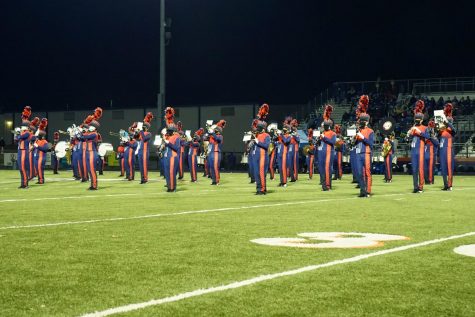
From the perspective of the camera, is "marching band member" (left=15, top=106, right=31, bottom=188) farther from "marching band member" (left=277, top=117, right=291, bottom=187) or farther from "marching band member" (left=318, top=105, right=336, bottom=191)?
"marching band member" (left=318, top=105, right=336, bottom=191)

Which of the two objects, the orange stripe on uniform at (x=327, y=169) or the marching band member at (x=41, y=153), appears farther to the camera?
the marching band member at (x=41, y=153)

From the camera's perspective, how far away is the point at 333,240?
8.60 m

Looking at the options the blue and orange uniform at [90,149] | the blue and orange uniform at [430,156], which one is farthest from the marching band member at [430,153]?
the blue and orange uniform at [90,149]

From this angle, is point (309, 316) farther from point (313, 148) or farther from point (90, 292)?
point (313, 148)

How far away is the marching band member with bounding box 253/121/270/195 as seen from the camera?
1923 centimetres

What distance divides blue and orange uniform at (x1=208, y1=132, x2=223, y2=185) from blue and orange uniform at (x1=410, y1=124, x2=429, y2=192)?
321 inches

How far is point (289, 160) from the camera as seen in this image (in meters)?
29.4

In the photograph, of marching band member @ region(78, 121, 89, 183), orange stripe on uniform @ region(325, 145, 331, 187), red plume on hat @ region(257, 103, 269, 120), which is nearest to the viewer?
red plume on hat @ region(257, 103, 269, 120)

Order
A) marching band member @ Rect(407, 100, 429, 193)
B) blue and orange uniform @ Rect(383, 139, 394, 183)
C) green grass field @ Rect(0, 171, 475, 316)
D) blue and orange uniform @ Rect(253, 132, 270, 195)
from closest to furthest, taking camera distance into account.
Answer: green grass field @ Rect(0, 171, 475, 316), blue and orange uniform @ Rect(253, 132, 270, 195), marching band member @ Rect(407, 100, 429, 193), blue and orange uniform @ Rect(383, 139, 394, 183)

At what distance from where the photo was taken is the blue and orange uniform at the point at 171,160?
20.9 m

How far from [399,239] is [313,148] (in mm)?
24003

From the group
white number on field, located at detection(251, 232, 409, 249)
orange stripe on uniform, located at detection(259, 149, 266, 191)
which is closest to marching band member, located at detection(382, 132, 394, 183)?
orange stripe on uniform, located at detection(259, 149, 266, 191)

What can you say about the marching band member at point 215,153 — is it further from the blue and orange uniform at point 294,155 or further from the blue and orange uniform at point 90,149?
the blue and orange uniform at point 90,149

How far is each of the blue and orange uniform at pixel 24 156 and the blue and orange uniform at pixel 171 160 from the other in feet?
15.9
